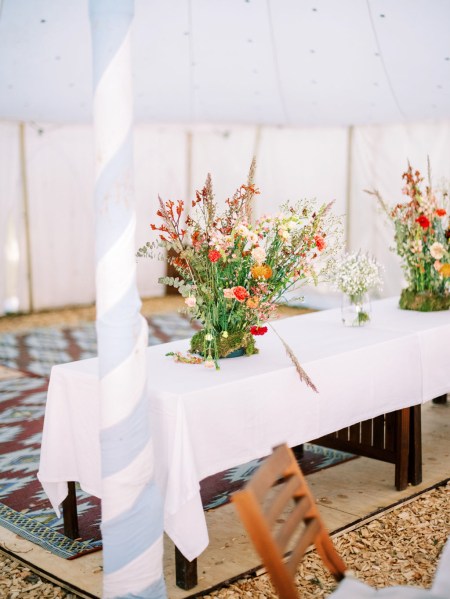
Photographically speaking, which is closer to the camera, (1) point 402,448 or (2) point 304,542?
(2) point 304,542

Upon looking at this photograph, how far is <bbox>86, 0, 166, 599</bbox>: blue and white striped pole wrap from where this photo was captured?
91.1 inches

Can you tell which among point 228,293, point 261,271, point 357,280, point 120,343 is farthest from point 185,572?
point 357,280

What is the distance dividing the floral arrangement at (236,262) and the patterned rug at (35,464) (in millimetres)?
896

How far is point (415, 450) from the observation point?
3.78m

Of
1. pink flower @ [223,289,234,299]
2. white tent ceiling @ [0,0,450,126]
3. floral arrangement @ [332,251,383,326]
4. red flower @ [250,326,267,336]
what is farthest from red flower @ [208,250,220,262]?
white tent ceiling @ [0,0,450,126]

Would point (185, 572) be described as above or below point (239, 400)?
below

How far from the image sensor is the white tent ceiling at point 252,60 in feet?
18.2

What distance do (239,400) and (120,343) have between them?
0.69 m

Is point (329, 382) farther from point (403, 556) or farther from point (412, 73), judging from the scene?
point (412, 73)

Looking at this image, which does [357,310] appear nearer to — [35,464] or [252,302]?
[252,302]

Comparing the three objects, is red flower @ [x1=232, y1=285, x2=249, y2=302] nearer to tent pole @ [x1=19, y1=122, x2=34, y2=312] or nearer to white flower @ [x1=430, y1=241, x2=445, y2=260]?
white flower @ [x1=430, y1=241, x2=445, y2=260]

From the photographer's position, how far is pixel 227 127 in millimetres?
9906

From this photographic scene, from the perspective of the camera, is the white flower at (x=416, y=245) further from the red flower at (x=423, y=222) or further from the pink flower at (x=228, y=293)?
the pink flower at (x=228, y=293)

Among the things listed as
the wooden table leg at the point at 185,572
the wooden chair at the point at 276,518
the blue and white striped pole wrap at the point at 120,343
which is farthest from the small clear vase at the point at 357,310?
the wooden chair at the point at 276,518
